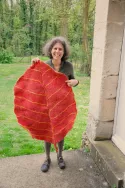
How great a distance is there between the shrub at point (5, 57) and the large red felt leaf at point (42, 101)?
10918mm

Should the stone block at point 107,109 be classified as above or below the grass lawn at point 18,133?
above

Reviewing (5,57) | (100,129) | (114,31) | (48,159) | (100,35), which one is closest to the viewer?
(114,31)

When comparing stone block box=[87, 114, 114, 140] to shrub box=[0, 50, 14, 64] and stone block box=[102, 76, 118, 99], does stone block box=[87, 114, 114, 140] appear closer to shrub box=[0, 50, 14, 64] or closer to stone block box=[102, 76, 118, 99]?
stone block box=[102, 76, 118, 99]

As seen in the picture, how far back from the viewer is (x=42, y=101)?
8.29 feet

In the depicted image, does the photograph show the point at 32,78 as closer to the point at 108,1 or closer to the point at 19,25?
the point at 108,1

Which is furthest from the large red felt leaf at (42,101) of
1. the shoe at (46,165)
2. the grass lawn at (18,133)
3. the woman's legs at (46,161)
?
the grass lawn at (18,133)

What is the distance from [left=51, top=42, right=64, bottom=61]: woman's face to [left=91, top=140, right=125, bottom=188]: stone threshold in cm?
129

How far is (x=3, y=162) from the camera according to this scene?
9.53 feet

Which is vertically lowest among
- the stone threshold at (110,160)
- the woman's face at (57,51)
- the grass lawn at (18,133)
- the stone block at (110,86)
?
the grass lawn at (18,133)

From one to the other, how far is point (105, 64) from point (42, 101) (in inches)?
35.3

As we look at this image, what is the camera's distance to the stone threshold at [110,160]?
2440 mm

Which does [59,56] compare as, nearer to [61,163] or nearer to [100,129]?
[100,129]

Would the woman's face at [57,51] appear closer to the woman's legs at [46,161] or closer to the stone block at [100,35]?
the stone block at [100,35]

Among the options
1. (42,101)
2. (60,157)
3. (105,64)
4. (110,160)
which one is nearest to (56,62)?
(42,101)
